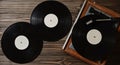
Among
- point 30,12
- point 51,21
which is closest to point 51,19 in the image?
point 51,21

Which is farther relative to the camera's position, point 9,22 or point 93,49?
point 9,22

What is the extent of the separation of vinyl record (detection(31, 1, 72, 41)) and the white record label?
4.6 inches

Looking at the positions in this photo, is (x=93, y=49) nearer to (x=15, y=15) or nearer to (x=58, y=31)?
(x=58, y=31)

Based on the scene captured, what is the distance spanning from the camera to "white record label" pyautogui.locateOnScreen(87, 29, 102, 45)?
109cm

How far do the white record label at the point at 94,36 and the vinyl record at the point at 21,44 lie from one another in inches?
9.1

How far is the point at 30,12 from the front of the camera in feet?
3.96

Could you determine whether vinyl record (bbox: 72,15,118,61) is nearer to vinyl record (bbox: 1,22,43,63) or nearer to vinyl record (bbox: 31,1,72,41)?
vinyl record (bbox: 31,1,72,41)

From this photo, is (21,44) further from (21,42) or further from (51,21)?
(51,21)

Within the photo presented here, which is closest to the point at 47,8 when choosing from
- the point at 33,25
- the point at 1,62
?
the point at 33,25

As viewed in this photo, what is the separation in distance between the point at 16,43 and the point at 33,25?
0.12 meters

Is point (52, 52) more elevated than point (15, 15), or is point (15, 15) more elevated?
point (15, 15)

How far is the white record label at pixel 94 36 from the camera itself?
43.1 inches

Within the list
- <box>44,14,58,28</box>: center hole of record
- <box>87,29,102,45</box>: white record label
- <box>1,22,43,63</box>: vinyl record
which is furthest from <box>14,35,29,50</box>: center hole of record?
<box>87,29,102,45</box>: white record label

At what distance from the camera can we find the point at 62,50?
1176 mm
